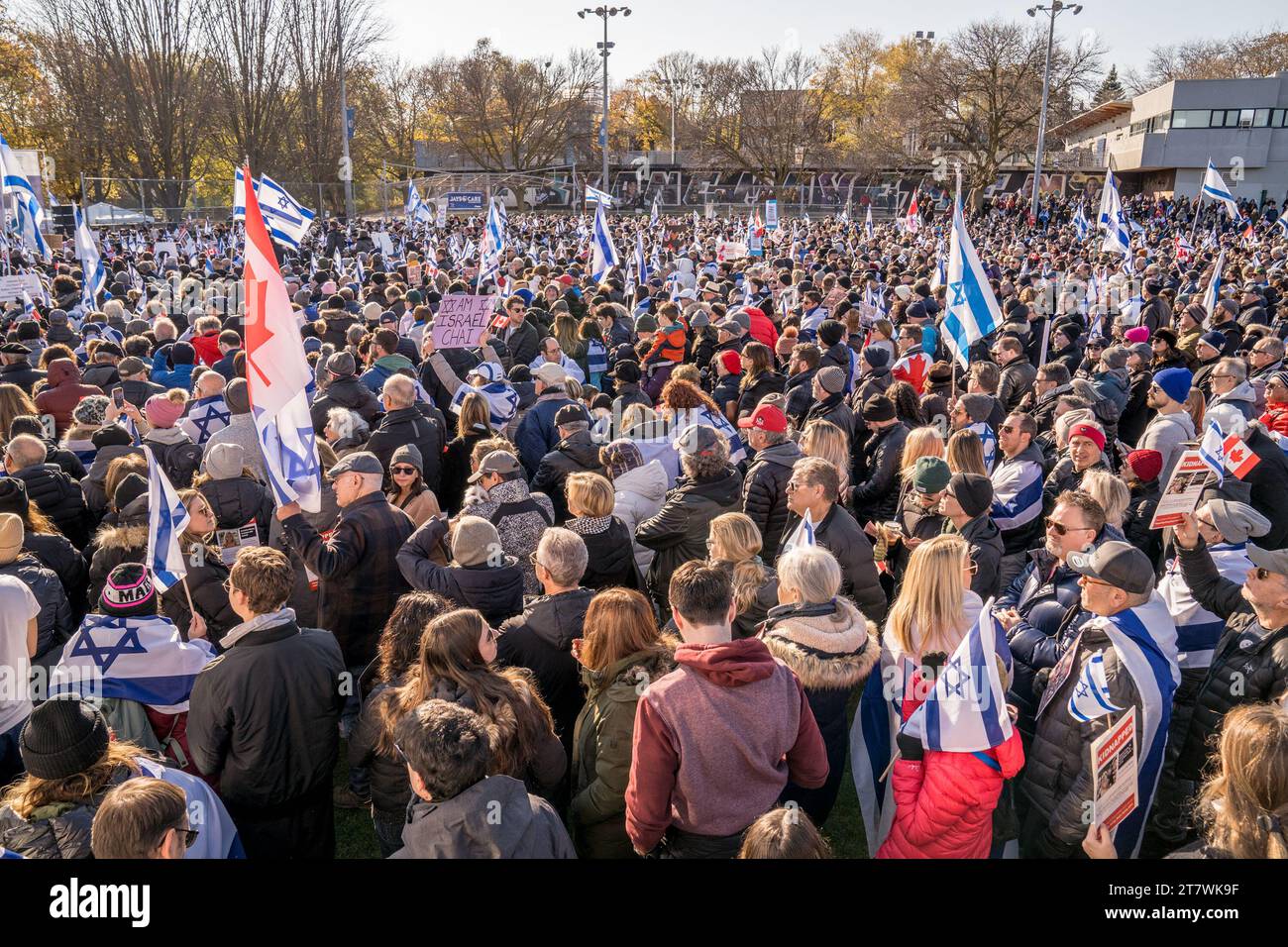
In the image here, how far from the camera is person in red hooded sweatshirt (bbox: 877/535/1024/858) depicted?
127 inches

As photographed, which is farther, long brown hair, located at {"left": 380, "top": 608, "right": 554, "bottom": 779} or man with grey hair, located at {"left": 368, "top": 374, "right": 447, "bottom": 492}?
man with grey hair, located at {"left": 368, "top": 374, "right": 447, "bottom": 492}

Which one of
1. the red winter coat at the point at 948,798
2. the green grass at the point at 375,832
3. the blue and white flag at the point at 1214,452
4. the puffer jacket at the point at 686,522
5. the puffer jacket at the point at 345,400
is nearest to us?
the red winter coat at the point at 948,798

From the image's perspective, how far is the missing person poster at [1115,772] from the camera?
3.05 m

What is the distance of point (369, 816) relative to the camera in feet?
16.1

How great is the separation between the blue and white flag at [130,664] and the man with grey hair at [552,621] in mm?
1338

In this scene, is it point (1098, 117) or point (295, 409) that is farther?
point (1098, 117)

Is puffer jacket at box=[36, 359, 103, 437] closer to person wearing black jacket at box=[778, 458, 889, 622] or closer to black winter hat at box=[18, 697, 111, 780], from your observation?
black winter hat at box=[18, 697, 111, 780]

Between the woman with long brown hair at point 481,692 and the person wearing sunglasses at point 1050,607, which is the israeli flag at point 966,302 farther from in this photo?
the woman with long brown hair at point 481,692

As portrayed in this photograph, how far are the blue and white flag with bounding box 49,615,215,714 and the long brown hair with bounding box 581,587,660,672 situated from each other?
1698mm

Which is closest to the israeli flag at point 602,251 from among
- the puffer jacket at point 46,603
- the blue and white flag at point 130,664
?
the puffer jacket at point 46,603

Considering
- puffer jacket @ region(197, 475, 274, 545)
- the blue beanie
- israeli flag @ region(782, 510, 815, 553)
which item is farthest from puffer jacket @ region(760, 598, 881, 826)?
the blue beanie
